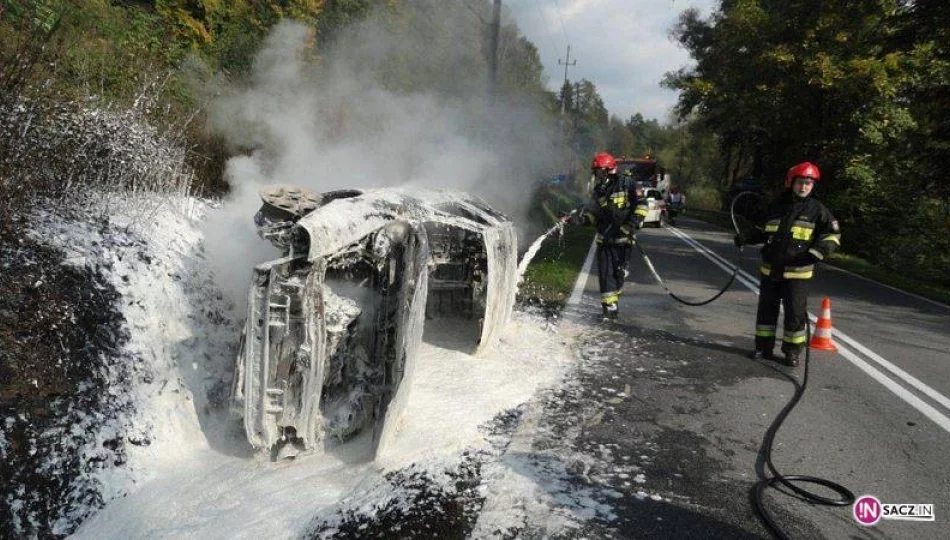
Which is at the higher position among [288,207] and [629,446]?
[288,207]

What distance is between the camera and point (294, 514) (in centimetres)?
307

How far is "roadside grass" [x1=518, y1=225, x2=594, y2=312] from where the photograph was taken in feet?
27.7

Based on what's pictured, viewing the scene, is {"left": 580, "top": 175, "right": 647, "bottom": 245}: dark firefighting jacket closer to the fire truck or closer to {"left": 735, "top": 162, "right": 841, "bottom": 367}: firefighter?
{"left": 735, "top": 162, "right": 841, "bottom": 367}: firefighter

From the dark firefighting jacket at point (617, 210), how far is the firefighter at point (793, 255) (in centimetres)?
162

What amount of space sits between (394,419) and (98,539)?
4.84ft

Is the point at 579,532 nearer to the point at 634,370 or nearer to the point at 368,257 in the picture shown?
the point at 368,257

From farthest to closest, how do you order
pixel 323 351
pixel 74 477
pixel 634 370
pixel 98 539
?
pixel 634 370 → pixel 323 351 → pixel 74 477 → pixel 98 539

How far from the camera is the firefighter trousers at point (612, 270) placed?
7.56 meters

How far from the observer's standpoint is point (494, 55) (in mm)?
15141

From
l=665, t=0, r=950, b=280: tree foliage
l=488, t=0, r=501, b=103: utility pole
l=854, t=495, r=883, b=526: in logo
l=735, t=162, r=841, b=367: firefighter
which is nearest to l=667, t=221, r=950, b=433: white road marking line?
l=735, t=162, r=841, b=367: firefighter

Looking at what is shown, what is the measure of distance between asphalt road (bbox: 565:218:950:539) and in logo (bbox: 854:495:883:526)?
0.14ft

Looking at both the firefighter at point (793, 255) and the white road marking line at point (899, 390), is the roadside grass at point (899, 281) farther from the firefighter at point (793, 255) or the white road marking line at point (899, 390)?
the firefighter at point (793, 255)

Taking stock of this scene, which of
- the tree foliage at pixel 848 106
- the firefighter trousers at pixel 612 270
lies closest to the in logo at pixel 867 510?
the firefighter trousers at pixel 612 270

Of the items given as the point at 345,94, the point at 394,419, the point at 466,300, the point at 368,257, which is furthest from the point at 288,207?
the point at 345,94
